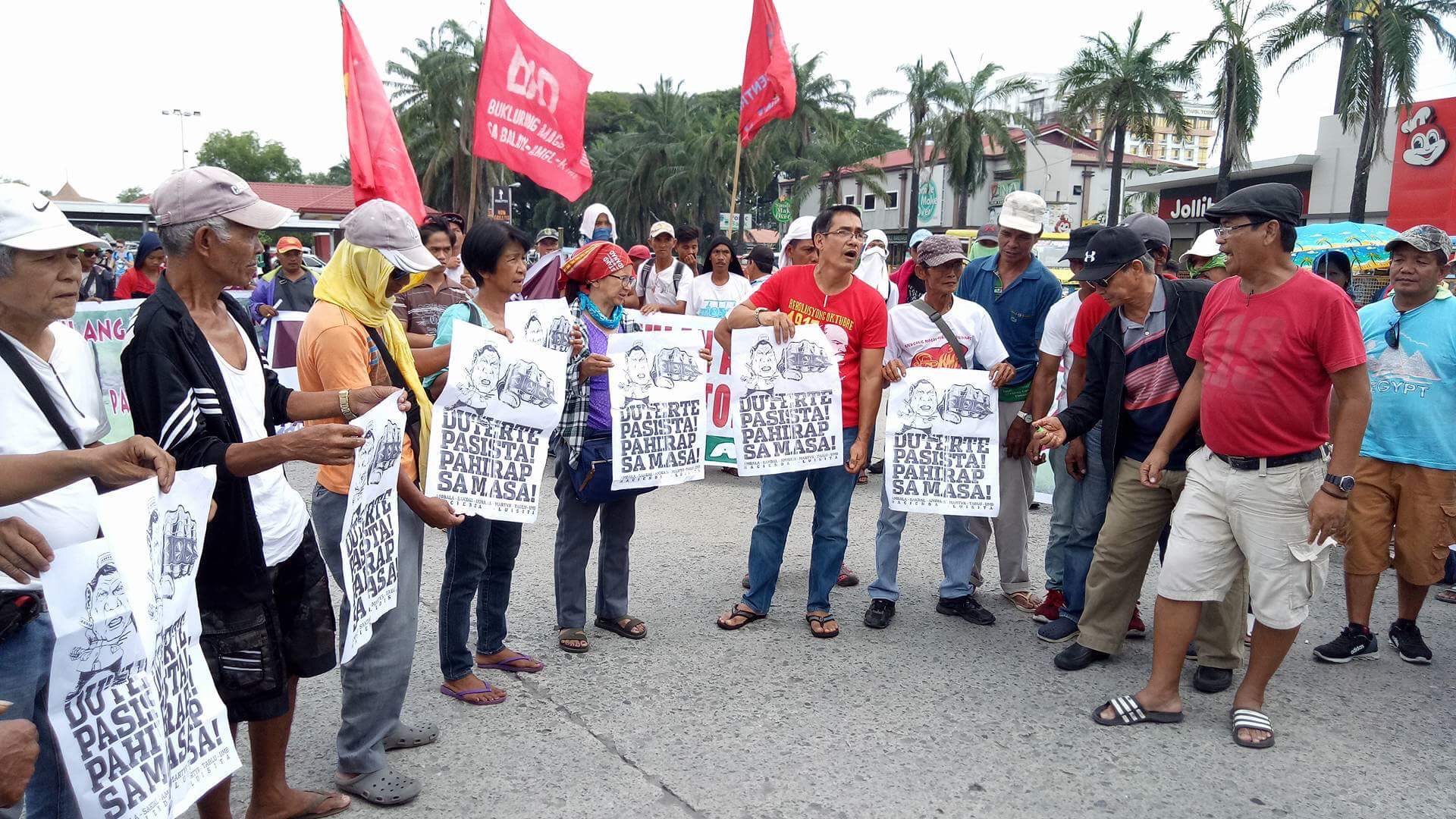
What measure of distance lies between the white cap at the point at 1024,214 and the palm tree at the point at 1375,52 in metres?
25.4

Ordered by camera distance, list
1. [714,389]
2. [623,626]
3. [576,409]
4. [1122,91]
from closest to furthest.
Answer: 1. [576,409]
2. [623,626]
3. [714,389]
4. [1122,91]

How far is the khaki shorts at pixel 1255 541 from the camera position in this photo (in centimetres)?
379

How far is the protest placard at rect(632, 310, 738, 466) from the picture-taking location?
23.4 feet

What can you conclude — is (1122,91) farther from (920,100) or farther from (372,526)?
(372,526)

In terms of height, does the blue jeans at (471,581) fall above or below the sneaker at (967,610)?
above

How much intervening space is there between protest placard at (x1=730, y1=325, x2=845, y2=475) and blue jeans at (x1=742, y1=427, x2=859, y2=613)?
13 cm

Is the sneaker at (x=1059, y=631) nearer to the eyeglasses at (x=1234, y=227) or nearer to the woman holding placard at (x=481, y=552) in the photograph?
the eyeglasses at (x=1234, y=227)

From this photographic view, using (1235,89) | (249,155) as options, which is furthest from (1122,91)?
(249,155)

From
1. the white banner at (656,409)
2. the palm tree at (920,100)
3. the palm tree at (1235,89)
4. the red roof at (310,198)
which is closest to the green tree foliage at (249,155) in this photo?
the red roof at (310,198)

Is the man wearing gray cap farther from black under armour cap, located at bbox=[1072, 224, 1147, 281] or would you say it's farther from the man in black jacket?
the man in black jacket

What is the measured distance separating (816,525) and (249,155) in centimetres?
10460

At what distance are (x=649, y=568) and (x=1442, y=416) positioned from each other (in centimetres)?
418

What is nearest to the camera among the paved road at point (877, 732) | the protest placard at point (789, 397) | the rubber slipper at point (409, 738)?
the paved road at point (877, 732)

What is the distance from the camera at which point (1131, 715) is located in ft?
13.0
